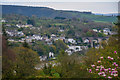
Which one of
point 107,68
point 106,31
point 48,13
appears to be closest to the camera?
point 107,68

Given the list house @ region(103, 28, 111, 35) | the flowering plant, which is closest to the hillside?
house @ region(103, 28, 111, 35)

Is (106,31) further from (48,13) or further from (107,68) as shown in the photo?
(107,68)

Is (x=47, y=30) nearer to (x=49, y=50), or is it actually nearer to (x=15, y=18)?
(x=15, y=18)

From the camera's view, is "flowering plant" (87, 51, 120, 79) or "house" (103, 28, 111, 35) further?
"house" (103, 28, 111, 35)

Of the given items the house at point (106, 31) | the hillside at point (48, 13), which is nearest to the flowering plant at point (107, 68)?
the house at point (106, 31)

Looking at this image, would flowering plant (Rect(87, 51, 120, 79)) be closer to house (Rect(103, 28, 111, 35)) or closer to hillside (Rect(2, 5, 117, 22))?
house (Rect(103, 28, 111, 35))

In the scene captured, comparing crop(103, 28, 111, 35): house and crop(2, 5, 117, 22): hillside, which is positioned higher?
crop(2, 5, 117, 22): hillside

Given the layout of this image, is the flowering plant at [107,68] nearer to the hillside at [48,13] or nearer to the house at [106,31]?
the house at [106,31]

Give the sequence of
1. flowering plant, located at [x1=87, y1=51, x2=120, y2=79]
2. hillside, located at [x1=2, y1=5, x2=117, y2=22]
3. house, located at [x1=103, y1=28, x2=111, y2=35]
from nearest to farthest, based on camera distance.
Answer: flowering plant, located at [x1=87, y1=51, x2=120, y2=79] < house, located at [x1=103, y1=28, x2=111, y2=35] < hillside, located at [x1=2, y1=5, x2=117, y2=22]

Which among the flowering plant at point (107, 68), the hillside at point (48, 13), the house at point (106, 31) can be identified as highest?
the hillside at point (48, 13)

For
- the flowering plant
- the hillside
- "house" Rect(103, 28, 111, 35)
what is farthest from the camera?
the hillside

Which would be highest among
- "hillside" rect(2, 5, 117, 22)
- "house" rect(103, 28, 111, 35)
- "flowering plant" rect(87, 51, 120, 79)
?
"hillside" rect(2, 5, 117, 22)

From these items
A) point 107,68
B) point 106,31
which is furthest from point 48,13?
point 107,68
